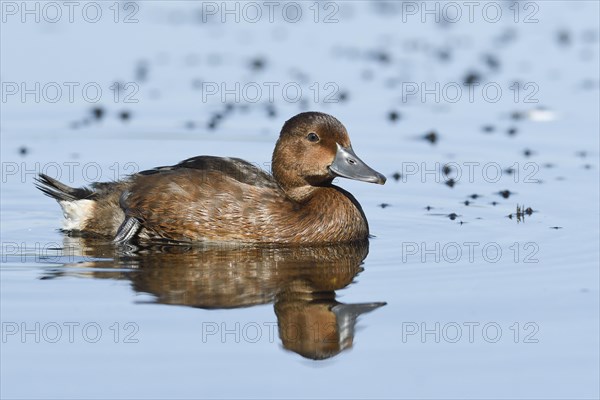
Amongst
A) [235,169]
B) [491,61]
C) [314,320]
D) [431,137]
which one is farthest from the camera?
[491,61]

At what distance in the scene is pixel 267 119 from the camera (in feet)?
45.1

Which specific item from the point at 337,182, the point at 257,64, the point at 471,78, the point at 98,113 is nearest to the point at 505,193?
the point at 337,182

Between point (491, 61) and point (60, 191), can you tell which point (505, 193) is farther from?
point (491, 61)

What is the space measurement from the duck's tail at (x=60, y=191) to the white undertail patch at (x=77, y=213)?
55 mm

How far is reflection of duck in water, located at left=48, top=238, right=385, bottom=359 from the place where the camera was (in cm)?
742

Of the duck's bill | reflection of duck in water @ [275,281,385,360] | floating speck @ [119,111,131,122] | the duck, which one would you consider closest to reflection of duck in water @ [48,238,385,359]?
reflection of duck in water @ [275,281,385,360]

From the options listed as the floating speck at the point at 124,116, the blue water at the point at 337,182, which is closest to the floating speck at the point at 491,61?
the blue water at the point at 337,182

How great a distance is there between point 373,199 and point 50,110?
438cm

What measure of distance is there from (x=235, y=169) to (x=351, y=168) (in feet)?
3.05

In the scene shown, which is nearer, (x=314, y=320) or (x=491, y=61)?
(x=314, y=320)

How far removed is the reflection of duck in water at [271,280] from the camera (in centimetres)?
742

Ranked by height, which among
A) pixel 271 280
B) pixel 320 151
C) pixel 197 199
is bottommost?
pixel 271 280

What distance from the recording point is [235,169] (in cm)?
987

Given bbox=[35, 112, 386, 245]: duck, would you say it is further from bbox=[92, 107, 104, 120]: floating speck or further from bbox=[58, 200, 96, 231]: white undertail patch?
bbox=[92, 107, 104, 120]: floating speck
